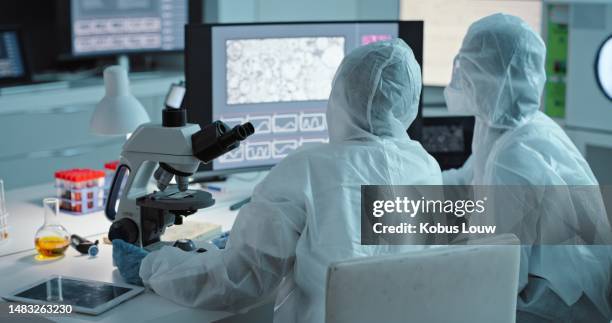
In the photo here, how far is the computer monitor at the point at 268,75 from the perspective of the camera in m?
2.44

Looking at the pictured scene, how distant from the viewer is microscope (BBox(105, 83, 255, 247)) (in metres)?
1.94

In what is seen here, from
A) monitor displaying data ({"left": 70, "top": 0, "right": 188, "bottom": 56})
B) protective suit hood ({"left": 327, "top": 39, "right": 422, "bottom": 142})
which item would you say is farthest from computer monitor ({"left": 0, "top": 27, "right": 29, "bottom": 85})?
protective suit hood ({"left": 327, "top": 39, "right": 422, "bottom": 142})

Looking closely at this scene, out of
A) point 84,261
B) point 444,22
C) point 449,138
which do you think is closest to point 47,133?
point 444,22

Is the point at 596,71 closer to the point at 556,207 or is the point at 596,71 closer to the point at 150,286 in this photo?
the point at 556,207

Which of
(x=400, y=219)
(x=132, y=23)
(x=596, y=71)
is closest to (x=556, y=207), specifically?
(x=400, y=219)

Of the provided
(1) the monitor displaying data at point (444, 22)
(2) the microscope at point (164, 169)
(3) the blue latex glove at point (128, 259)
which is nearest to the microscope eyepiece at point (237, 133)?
(2) the microscope at point (164, 169)

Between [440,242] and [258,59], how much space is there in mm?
798

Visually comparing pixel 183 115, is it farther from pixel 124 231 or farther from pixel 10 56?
pixel 10 56

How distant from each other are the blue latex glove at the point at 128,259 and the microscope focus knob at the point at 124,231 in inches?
2.6

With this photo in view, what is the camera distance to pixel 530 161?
2236mm

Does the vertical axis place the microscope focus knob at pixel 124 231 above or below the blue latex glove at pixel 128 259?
above

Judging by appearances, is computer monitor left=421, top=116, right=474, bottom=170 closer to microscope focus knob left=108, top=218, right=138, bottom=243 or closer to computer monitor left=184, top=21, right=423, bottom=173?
computer monitor left=184, top=21, right=423, bottom=173

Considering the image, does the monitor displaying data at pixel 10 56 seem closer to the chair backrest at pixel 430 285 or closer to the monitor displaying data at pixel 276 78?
the monitor displaying data at pixel 276 78

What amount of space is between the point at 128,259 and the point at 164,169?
23 centimetres
